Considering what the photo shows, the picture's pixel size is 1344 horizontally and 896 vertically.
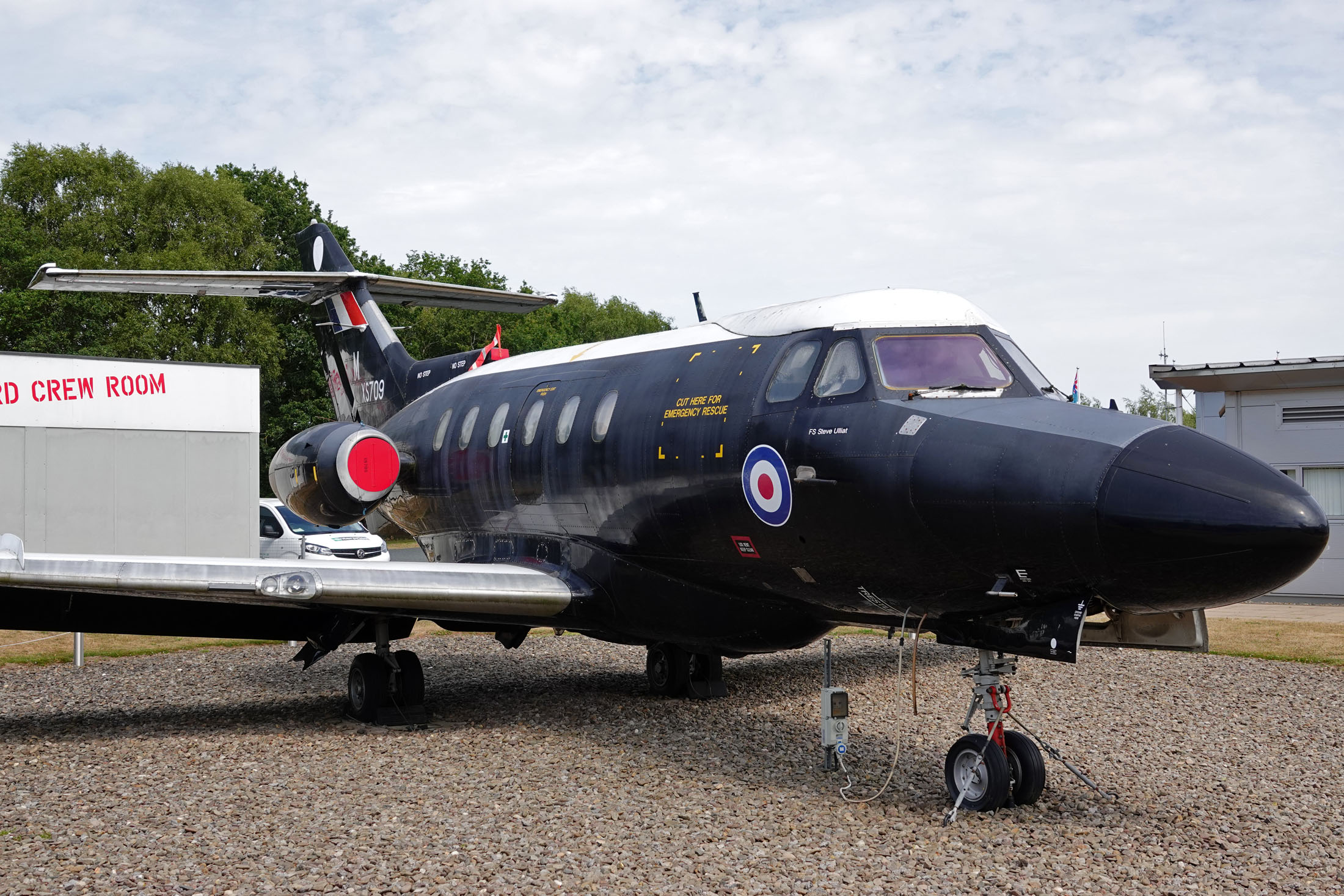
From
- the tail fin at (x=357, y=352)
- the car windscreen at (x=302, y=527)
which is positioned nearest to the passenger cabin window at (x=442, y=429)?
the tail fin at (x=357, y=352)

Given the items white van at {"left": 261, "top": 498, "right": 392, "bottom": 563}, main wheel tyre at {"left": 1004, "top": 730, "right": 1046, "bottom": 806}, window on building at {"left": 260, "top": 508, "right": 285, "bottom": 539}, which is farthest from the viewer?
window on building at {"left": 260, "top": 508, "right": 285, "bottom": 539}

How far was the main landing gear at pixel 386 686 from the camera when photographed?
9.93 meters

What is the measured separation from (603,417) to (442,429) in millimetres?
3034

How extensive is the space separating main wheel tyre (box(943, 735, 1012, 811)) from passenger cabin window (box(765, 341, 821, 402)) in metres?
2.40

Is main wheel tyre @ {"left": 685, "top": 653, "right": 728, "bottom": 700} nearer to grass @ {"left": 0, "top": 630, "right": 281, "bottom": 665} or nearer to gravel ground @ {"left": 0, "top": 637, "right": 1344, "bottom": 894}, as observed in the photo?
gravel ground @ {"left": 0, "top": 637, "right": 1344, "bottom": 894}

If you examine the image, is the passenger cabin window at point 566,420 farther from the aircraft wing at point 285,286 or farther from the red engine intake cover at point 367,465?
the aircraft wing at point 285,286

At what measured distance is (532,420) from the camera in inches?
409

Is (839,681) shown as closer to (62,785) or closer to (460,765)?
(460,765)

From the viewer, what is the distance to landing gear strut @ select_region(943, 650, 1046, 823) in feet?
21.5

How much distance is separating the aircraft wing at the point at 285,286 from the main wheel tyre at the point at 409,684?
14.7ft

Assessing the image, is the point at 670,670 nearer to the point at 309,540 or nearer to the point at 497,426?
the point at 497,426

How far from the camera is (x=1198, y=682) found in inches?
468

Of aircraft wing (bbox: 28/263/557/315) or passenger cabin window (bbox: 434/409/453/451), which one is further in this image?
aircraft wing (bbox: 28/263/557/315)

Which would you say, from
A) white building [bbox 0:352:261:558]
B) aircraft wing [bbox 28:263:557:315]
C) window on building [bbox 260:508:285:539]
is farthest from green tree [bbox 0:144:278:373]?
aircraft wing [bbox 28:263:557:315]
